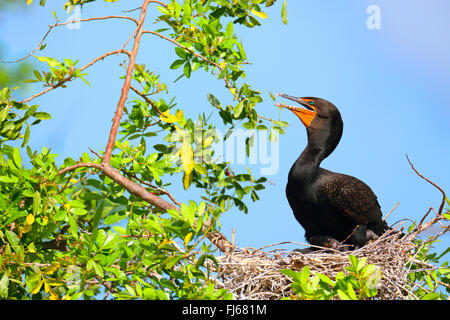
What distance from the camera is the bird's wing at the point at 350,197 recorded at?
508 centimetres

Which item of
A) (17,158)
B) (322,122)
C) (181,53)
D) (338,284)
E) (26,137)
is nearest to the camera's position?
(338,284)

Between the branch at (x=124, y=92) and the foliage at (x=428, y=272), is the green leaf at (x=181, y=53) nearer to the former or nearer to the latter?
the branch at (x=124, y=92)

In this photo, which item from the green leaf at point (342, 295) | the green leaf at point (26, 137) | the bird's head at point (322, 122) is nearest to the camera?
the green leaf at point (342, 295)

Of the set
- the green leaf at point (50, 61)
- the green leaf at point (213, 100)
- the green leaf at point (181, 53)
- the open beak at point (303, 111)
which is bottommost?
the green leaf at point (213, 100)

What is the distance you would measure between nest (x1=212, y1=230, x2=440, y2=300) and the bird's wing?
0.39 meters

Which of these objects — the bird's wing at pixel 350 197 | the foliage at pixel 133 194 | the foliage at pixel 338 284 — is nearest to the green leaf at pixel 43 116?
the foliage at pixel 133 194

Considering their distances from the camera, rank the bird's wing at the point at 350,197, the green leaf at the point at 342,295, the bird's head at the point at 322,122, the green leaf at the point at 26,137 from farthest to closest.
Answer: the bird's head at the point at 322,122
the bird's wing at the point at 350,197
the green leaf at the point at 26,137
the green leaf at the point at 342,295

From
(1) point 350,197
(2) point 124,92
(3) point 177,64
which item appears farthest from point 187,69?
(1) point 350,197

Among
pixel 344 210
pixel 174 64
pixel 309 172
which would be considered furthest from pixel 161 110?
pixel 344 210

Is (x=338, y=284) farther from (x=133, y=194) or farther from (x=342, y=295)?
(x=133, y=194)

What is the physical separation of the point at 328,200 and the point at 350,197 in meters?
0.22

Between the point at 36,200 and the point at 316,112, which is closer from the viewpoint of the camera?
the point at 36,200

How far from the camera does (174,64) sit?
4383 mm

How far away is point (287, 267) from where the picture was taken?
4207 mm
